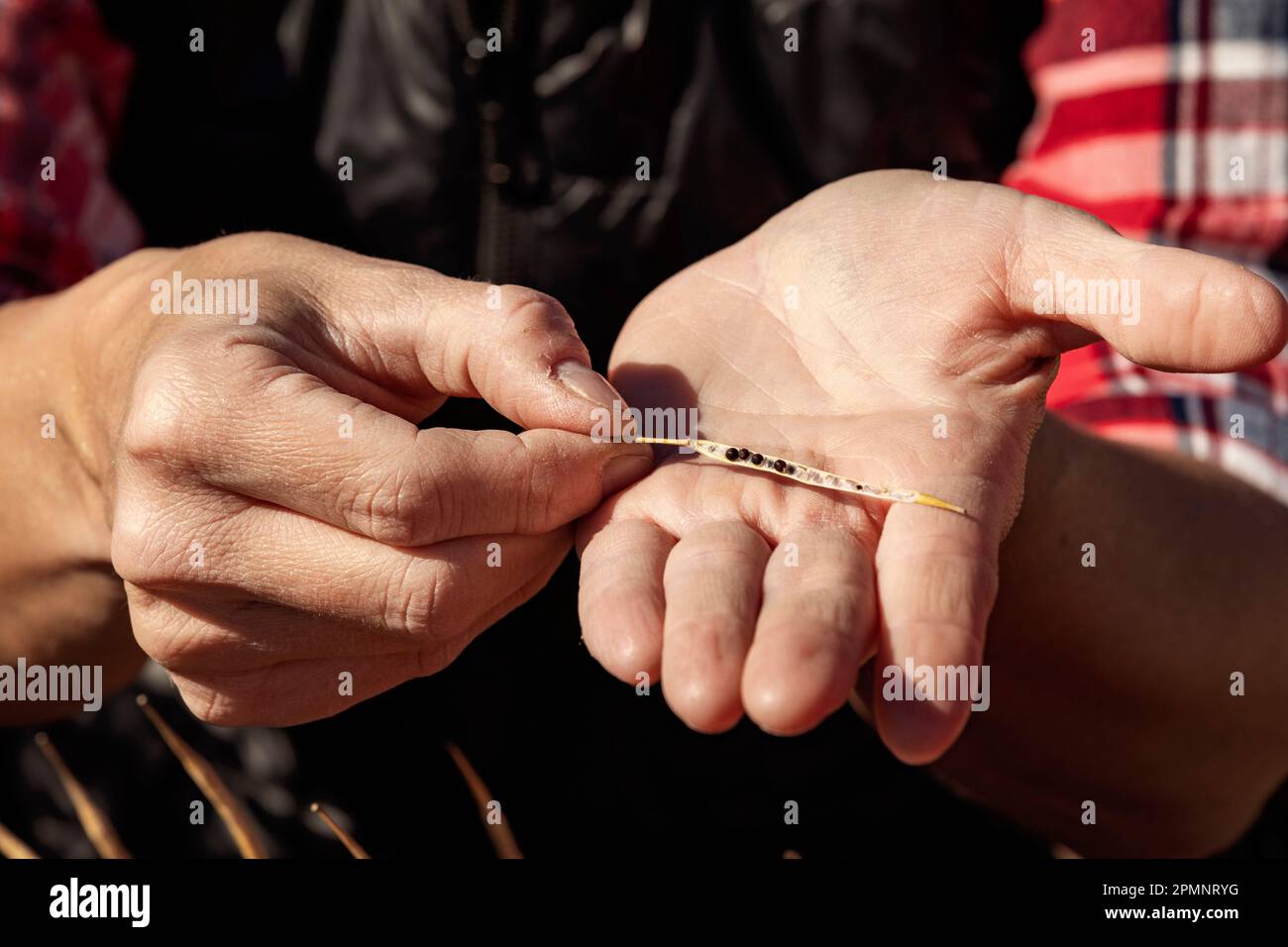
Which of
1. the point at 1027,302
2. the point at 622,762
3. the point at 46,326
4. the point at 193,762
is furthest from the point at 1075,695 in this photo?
the point at 46,326

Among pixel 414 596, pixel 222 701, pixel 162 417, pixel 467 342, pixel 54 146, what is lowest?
pixel 222 701

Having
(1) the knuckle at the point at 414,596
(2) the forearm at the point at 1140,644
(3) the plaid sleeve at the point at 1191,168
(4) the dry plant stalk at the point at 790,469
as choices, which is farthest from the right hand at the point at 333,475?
(3) the plaid sleeve at the point at 1191,168

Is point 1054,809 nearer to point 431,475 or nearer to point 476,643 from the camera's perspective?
point 476,643

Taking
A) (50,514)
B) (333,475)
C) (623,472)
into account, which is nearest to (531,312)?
(623,472)

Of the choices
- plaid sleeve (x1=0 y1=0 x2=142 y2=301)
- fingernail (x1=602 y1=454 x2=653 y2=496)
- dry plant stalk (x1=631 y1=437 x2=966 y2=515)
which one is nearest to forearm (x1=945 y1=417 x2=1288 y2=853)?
dry plant stalk (x1=631 y1=437 x2=966 y2=515)

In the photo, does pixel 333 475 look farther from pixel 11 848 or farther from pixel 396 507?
pixel 11 848

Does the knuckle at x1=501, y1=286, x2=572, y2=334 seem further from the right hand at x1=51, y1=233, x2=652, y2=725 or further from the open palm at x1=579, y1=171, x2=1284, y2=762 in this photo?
the open palm at x1=579, y1=171, x2=1284, y2=762
